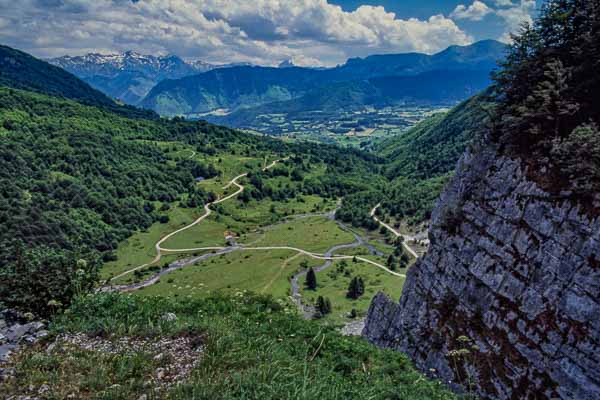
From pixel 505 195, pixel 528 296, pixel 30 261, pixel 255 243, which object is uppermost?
pixel 505 195

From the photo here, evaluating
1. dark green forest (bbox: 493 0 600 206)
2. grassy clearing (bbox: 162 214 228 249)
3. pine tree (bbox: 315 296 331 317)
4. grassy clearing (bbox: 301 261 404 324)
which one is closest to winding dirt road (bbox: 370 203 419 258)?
grassy clearing (bbox: 301 261 404 324)

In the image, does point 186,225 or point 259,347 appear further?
point 186,225

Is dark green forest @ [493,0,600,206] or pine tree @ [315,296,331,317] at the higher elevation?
dark green forest @ [493,0,600,206]

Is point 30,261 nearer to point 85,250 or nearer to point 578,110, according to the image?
point 85,250

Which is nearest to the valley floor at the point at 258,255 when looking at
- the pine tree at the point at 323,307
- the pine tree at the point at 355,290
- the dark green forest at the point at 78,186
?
the pine tree at the point at 355,290

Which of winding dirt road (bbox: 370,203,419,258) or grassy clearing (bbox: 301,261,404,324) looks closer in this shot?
grassy clearing (bbox: 301,261,404,324)

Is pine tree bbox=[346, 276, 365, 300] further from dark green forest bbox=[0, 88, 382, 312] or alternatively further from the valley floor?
dark green forest bbox=[0, 88, 382, 312]

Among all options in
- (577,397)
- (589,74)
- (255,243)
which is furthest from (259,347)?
(255,243)

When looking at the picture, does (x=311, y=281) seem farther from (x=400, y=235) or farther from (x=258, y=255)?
(x=400, y=235)

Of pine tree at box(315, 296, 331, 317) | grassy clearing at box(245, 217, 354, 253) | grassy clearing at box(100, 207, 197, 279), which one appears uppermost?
pine tree at box(315, 296, 331, 317)
